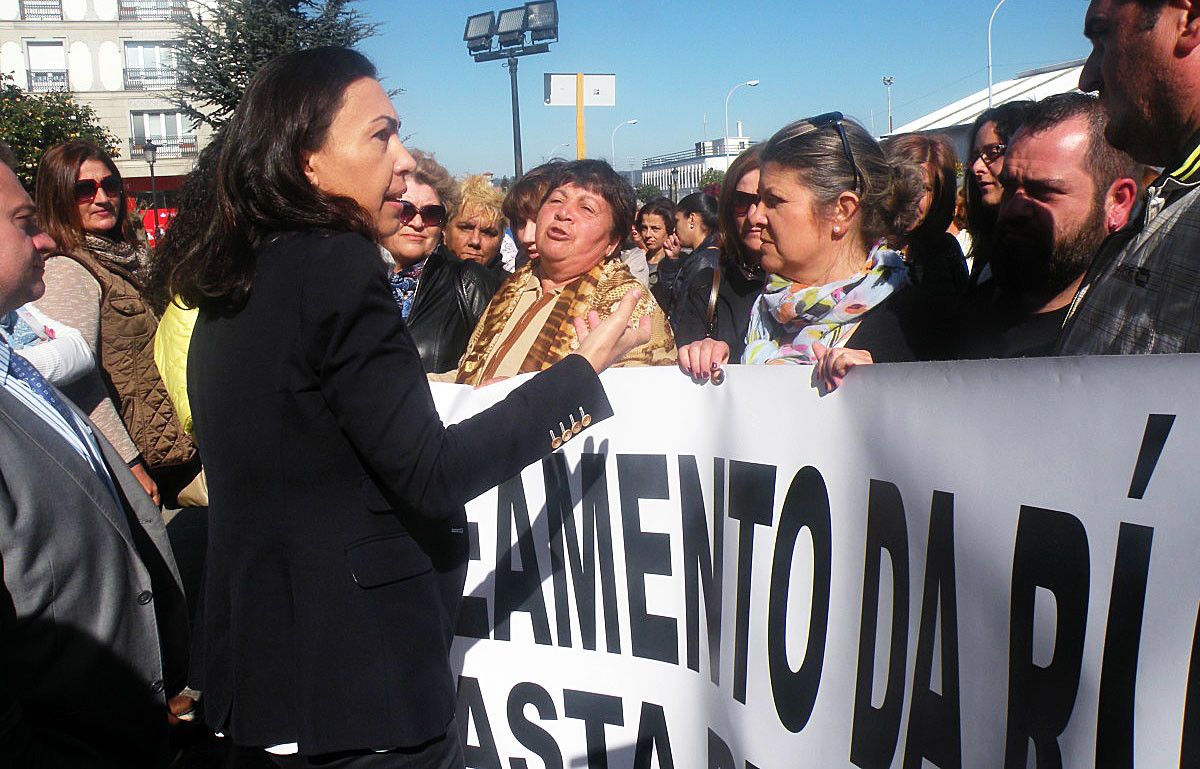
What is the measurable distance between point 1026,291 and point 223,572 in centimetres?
205

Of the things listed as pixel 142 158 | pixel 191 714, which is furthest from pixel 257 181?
pixel 142 158

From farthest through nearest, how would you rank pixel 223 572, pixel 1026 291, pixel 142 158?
1. pixel 142 158
2. pixel 1026 291
3. pixel 223 572

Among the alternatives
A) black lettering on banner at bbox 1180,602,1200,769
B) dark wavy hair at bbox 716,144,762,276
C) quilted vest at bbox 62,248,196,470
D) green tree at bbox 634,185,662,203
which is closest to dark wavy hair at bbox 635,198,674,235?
green tree at bbox 634,185,662,203

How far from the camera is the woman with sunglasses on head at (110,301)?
11.7 ft

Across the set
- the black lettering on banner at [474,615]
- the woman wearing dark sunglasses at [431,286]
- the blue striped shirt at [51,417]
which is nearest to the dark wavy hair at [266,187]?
the blue striped shirt at [51,417]

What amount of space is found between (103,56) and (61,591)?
48.5 m

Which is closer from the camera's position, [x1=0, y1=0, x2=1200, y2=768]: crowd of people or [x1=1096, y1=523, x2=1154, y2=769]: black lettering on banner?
[x1=1096, y1=523, x2=1154, y2=769]: black lettering on banner

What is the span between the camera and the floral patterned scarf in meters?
2.40

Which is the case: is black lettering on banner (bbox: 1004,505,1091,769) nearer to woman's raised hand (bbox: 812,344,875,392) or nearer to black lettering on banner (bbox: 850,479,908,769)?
black lettering on banner (bbox: 850,479,908,769)

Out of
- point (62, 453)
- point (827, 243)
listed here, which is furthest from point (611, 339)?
point (62, 453)

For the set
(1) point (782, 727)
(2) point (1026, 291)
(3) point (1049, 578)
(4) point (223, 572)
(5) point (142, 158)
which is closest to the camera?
(3) point (1049, 578)

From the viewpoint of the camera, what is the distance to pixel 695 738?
82.3 inches

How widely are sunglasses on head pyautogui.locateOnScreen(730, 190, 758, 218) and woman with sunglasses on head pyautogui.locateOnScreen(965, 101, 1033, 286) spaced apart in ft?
2.66

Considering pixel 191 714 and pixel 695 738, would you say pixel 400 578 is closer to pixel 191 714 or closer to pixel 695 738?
pixel 695 738
